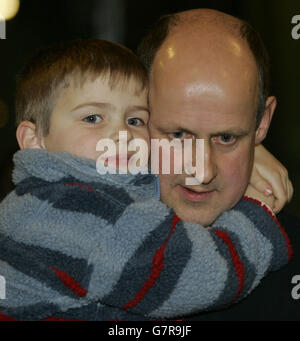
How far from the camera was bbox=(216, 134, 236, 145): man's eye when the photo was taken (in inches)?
67.8

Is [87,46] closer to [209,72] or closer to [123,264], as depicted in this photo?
[209,72]

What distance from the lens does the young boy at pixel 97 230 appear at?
1.40 m

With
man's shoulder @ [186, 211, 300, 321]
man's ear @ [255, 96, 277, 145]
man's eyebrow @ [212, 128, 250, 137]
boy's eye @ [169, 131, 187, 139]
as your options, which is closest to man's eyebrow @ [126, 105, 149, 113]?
boy's eye @ [169, 131, 187, 139]

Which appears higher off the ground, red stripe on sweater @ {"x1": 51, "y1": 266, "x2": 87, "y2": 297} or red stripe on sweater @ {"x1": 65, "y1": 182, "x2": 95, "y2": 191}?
red stripe on sweater @ {"x1": 65, "y1": 182, "x2": 95, "y2": 191}

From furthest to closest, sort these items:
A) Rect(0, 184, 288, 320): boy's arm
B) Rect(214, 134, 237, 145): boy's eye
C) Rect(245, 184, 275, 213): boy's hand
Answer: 1. Rect(245, 184, 275, 213): boy's hand
2. Rect(214, 134, 237, 145): boy's eye
3. Rect(0, 184, 288, 320): boy's arm

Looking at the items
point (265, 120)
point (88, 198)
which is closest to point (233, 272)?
point (88, 198)

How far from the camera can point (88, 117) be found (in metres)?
1.58

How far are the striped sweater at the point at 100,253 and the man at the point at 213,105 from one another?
0.22 metres

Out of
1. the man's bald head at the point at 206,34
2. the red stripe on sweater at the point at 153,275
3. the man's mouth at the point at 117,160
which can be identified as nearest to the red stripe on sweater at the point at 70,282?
the red stripe on sweater at the point at 153,275

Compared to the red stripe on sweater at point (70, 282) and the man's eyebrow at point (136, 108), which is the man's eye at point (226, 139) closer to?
the man's eyebrow at point (136, 108)

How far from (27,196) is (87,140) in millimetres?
220

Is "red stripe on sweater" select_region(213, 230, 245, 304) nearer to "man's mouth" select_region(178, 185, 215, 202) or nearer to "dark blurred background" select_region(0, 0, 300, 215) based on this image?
"man's mouth" select_region(178, 185, 215, 202)

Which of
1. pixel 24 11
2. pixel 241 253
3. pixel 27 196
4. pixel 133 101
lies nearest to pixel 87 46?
pixel 133 101

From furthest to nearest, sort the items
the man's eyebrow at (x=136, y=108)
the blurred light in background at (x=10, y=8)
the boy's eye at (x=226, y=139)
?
1. the blurred light in background at (x=10, y=8)
2. the boy's eye at (x=226, y=139)
3. the man's eyebrow at (x=136, y=108)
